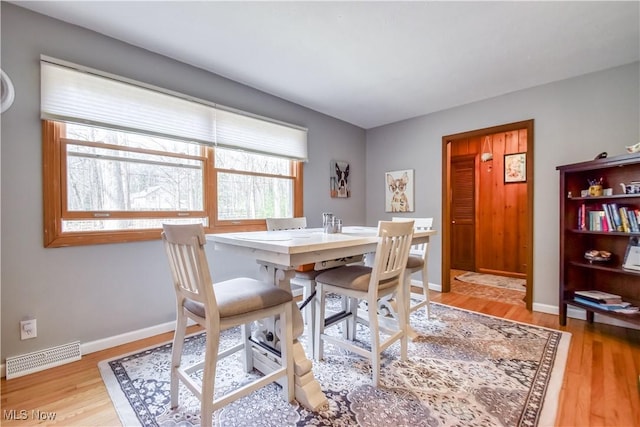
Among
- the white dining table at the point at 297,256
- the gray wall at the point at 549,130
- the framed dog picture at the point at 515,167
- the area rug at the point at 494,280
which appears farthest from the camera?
the framed dog picture at the point at 515,167

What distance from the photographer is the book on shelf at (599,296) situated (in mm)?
2326

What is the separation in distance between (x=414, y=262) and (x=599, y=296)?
5.24 ft

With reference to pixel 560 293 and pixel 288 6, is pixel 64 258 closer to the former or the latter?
pixel 288 6

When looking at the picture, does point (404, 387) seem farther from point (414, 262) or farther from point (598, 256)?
point (598, 256)

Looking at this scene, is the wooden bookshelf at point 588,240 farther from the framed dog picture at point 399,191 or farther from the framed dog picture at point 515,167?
the framed dog picture at point 515,167

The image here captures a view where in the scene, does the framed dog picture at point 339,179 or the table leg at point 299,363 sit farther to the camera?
the framed dog picture at point 339,179

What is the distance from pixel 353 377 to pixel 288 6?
2.39 meters

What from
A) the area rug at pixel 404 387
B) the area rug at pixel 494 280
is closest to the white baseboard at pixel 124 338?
the area rug at pixel 404 387

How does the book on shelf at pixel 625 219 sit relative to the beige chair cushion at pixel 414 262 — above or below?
above

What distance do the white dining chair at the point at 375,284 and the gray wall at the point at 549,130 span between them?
6.80 feet

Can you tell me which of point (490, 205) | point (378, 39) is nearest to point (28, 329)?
point (378, 39)

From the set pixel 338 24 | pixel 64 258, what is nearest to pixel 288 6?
pixel 338 24

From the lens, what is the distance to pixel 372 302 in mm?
1623

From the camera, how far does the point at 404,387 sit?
163 cm
